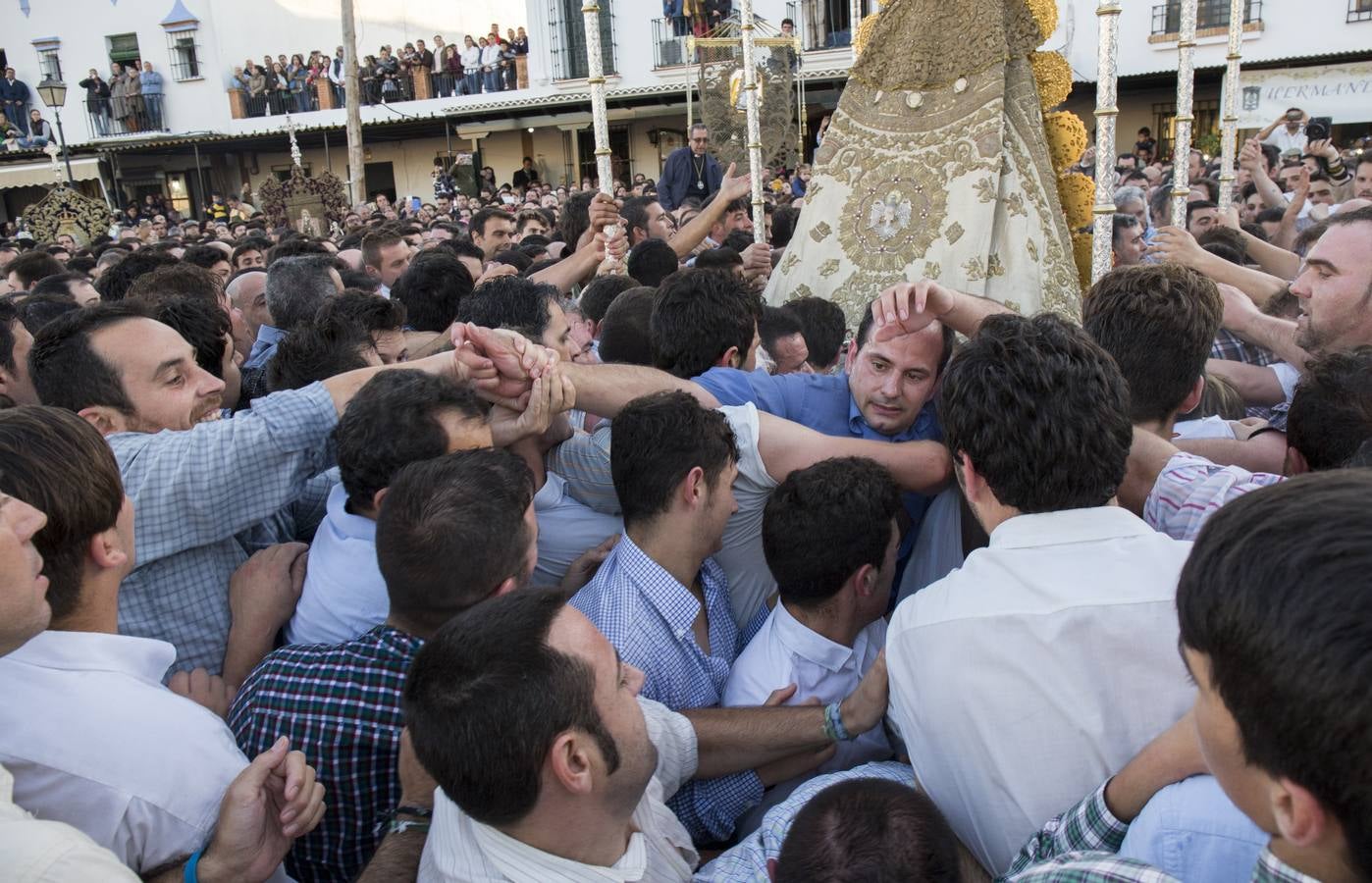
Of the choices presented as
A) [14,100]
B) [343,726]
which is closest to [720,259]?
[343,726]

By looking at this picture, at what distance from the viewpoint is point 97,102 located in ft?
95.5

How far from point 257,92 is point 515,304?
29.4m

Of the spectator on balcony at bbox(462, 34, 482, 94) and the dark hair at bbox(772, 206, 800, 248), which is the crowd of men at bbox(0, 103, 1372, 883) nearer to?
the dark hair at bbox(772, 206, 800, 248)

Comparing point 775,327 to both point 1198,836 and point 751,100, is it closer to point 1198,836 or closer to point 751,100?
point 751,100

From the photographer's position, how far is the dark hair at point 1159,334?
7.39 ft

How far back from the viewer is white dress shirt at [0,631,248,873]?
1.48m

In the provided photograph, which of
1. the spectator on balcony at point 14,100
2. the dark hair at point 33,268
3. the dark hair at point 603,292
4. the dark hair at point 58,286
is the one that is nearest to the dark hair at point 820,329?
the dark hair at point 603,292

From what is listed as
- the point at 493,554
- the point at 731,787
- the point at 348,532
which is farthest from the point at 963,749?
the point at 348,532

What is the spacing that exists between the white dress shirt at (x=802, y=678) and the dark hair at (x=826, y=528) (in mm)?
87

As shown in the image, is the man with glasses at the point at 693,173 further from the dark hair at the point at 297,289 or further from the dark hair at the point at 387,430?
the dark hair at the point at 387,430

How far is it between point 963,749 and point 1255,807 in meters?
0.65

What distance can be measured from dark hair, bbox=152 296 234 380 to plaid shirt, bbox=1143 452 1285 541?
2793mm

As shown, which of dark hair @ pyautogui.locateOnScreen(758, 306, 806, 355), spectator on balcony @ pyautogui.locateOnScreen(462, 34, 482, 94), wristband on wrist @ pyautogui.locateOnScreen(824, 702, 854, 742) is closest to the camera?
wristband on wrist @ pyautogui.locateOnScreen(824, 702, 854, 742)

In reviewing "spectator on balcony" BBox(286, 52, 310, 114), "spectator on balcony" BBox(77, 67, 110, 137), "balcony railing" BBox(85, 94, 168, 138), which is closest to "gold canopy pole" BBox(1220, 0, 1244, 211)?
"spectator on balcony" BBox(286, 52, 310, 114)
